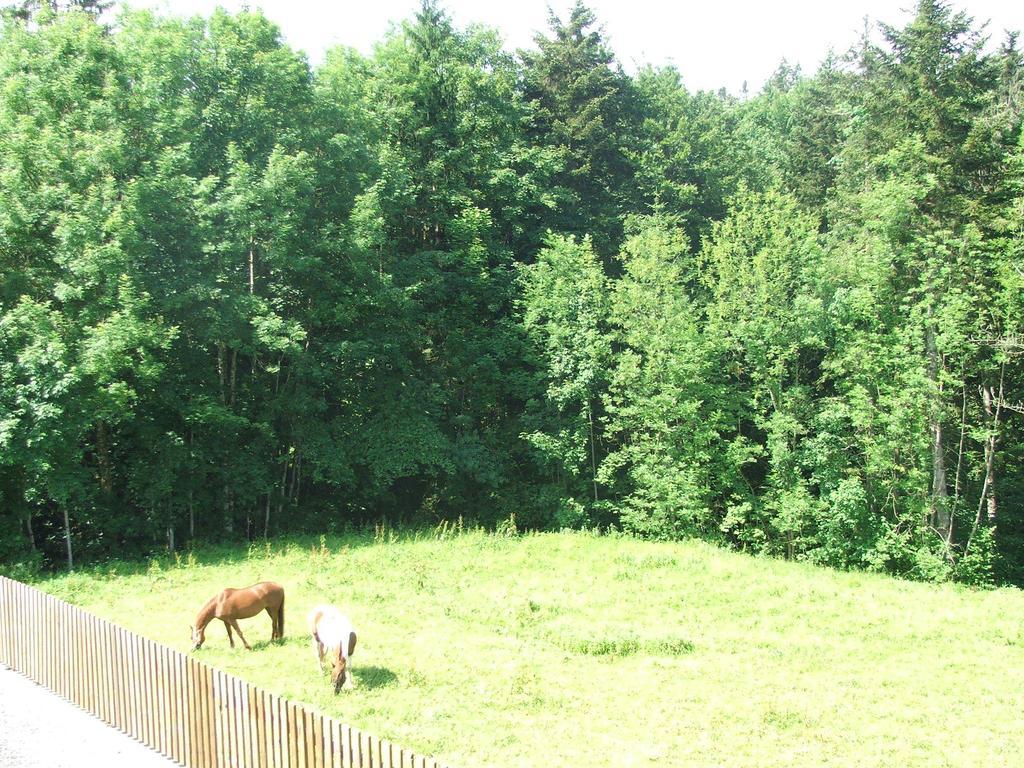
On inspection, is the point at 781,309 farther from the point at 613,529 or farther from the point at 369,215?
the point at 369,215

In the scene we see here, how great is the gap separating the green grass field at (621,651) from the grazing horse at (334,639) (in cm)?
34

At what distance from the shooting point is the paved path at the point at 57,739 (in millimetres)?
9383

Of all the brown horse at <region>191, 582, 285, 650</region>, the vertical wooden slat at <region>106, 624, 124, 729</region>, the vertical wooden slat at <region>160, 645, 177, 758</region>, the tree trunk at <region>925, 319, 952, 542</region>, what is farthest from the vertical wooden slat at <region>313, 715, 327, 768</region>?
the tree trunk at <region>925, 319, 952, 542</region>

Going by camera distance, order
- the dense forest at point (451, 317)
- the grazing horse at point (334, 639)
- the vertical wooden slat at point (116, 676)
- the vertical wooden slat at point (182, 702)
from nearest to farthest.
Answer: the vertical wooden slat at point (182, 702) → the vertical wooden slat at point (116, 676) → the grazing horse at point (334, 639) → the dense forest at point (451, 317)

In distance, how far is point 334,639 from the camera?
11.7 meters

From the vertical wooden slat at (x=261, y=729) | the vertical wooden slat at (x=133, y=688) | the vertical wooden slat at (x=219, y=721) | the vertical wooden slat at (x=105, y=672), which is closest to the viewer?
the vertical wooden slat at (x=261, y=729)

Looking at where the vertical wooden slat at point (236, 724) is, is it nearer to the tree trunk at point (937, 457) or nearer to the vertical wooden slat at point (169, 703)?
the vertical wooden slat at point (169, 703)

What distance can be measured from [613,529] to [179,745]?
754 inches

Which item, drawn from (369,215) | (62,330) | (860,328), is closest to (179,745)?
(62,330)

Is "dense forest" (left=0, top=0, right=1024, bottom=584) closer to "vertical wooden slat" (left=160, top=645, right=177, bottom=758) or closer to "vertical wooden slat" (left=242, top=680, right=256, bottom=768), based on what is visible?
"vertical wooden slat" (left=160, top=645, right=177, bottom=758)

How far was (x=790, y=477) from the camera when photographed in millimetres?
26078

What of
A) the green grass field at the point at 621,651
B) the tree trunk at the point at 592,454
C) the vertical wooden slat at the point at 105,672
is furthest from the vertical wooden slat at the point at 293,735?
the tree trunk at the point at 592,454

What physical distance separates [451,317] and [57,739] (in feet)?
70.9

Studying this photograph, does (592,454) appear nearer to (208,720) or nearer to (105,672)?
(105,672)
